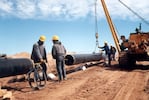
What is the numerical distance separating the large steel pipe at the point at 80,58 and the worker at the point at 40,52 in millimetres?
5841

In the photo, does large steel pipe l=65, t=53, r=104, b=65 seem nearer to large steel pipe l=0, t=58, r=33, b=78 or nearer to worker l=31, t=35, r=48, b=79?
worker l=31, t=35, r=48, b=79

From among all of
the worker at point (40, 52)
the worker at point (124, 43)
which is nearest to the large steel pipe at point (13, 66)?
the worker at point (40, 52)

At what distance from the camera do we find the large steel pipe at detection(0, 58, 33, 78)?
10277 millimetres

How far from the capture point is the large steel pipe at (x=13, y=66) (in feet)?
33.7

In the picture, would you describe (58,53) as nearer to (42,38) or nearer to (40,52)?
(40,52)

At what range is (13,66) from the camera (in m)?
10.7

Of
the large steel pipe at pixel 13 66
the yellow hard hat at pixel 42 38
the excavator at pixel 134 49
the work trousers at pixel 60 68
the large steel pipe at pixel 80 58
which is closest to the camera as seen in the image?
the large steel pipe at pixel 13 66

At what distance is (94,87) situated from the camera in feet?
33.7

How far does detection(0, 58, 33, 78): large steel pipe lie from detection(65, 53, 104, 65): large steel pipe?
6.36 metres

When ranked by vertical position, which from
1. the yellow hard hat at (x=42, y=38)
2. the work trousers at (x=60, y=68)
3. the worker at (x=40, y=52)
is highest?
the yellow hard hat at (x=42, y=38)

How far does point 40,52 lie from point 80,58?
7971mm

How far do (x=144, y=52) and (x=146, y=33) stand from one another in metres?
1.95

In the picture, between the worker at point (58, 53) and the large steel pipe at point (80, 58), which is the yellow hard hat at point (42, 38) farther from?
the large steel pipe at point (80, 58)

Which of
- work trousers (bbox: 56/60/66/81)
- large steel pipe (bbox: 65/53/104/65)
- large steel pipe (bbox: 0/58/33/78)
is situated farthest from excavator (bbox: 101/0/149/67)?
large steel pipe (bbox: 0/58/33/78)
